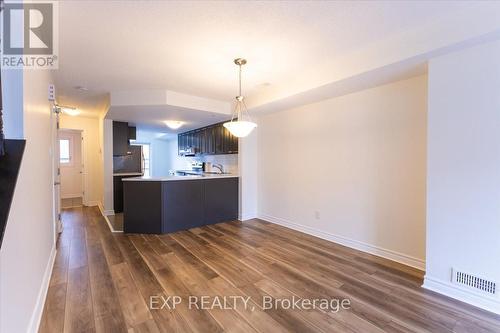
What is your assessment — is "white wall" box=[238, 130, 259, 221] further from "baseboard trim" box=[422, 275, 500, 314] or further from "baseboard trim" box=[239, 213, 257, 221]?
"baseboard trim" box=[422, 275, 500, 314]

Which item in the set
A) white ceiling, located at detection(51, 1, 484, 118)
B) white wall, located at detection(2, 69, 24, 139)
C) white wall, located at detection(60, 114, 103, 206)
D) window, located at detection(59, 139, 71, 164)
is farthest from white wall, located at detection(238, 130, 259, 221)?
window, located at detection(59, 139, 71, 164)

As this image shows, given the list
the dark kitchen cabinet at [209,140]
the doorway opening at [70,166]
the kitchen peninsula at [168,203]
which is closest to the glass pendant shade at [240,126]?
the kitchen peninsula at [168,203]

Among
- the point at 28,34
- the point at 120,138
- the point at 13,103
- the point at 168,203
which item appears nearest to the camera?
the point at 13,103

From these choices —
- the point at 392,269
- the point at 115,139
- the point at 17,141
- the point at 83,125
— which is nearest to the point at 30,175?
the point at 17,141

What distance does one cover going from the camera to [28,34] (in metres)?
1.97

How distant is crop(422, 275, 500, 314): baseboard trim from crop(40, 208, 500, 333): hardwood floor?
78 mm

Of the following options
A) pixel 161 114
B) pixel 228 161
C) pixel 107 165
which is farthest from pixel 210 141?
pixel 107 165

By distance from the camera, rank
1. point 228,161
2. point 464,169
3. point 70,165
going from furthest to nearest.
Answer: point 70,165 < point 228,161 < point 464,169

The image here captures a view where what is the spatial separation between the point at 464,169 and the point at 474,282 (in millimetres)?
1037

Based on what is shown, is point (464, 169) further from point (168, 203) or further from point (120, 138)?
point (120, 138)

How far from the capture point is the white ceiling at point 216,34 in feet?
6.19

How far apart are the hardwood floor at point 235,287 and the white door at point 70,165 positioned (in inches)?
188

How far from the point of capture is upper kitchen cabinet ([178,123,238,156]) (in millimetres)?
5273

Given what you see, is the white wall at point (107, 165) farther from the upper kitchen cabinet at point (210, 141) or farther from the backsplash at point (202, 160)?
the backsplash at point (202, 160)
